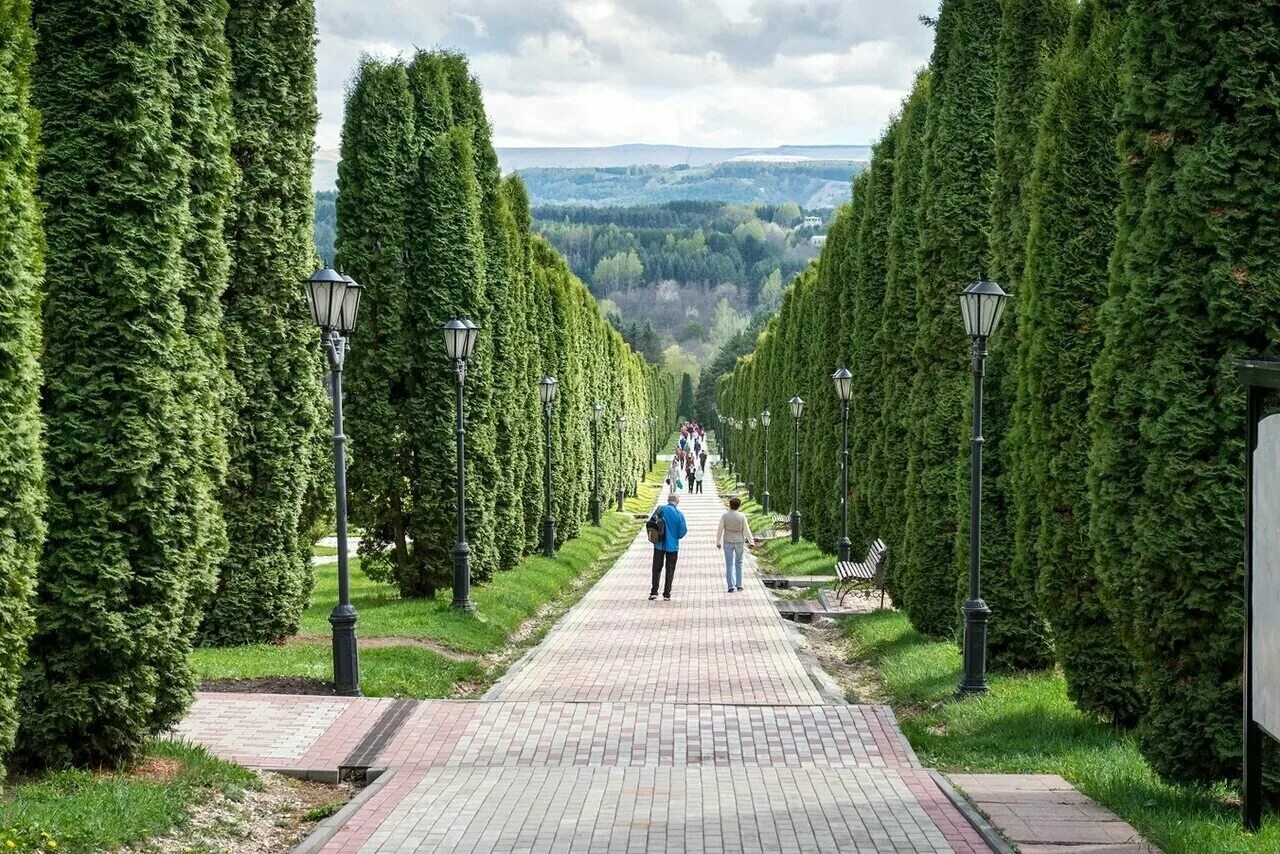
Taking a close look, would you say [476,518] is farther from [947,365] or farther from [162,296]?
[162,296]

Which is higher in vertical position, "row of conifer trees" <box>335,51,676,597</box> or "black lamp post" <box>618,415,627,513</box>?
"row of conifer trees" <box>335,51,676,597</box>

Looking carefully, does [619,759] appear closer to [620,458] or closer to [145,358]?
[145,358]

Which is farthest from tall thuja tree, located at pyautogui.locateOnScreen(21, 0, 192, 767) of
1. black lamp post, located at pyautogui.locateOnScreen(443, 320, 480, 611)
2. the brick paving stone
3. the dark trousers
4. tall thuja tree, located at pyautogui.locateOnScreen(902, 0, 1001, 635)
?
the dark trousers

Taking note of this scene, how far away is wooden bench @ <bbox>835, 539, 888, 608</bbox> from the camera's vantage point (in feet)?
64.0

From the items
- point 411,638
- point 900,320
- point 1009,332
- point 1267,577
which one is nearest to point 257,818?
point 1267,577

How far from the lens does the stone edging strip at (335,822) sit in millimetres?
6990

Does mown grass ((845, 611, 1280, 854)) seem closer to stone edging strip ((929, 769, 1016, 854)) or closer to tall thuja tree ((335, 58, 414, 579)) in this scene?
stone edging strip ((929, 769, 1016, 854))

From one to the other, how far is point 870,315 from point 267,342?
37.4ft

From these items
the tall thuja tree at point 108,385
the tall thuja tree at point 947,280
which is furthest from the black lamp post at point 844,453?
the tall thuja tree at point 108,385

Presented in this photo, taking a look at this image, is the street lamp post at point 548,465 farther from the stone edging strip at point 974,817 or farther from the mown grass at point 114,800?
the stone edging strip at point 974,817

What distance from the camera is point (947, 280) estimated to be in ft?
52.3

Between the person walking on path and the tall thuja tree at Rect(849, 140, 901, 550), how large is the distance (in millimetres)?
2112

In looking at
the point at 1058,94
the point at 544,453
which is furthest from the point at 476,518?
the point at 1058,94

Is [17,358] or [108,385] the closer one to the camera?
[17,358]
